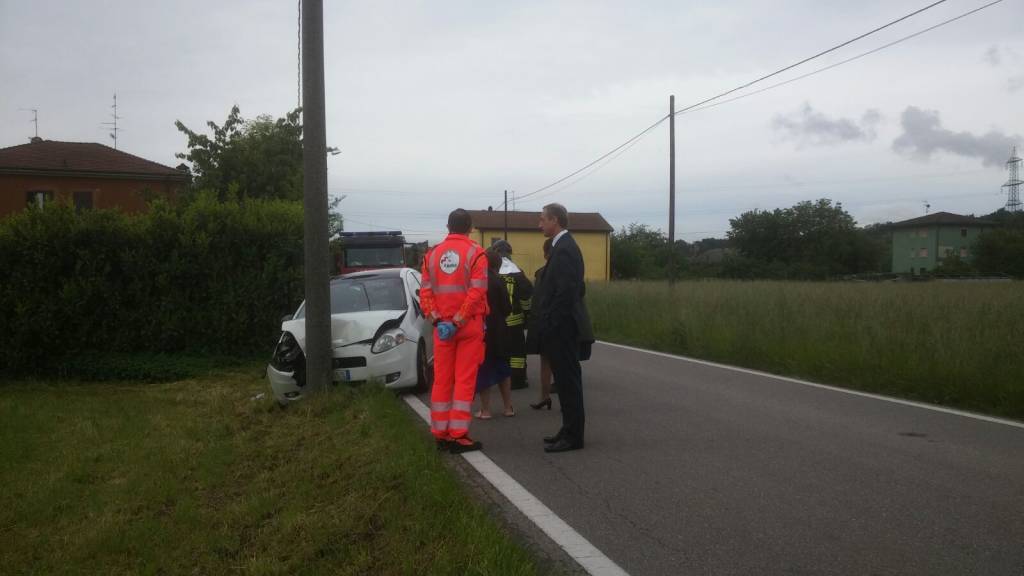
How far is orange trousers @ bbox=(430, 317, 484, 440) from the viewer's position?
6406mm

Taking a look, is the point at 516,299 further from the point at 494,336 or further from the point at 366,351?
the point at 366,351

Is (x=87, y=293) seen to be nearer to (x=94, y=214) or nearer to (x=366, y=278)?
(x=94, y=214)

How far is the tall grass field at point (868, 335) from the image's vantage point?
377 inches

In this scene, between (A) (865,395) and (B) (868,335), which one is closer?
(A) (865,395)

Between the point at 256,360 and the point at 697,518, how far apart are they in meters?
10.3

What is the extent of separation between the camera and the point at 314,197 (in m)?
8.98

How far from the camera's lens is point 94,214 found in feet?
43.6

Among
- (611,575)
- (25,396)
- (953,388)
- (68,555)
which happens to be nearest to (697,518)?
(611,575)

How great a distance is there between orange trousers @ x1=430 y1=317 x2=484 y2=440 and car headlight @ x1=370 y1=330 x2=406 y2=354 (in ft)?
10.1

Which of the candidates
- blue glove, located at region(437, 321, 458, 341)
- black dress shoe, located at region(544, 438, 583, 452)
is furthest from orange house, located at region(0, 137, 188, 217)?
black dress shoe, located at region(544, 438, 583, 452)

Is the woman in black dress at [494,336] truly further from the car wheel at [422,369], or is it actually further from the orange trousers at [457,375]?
the car wheel at [422,369]

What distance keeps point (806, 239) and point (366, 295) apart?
2488 inches

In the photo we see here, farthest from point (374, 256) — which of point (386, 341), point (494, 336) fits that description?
point (494, 336)

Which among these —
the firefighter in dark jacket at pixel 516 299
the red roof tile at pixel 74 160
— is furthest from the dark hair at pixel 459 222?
the red roof tile at pixel 74 160
